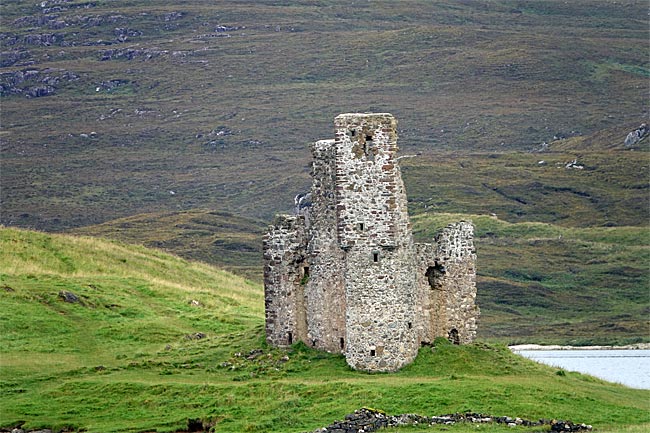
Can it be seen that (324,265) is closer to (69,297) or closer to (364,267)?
(364,267)

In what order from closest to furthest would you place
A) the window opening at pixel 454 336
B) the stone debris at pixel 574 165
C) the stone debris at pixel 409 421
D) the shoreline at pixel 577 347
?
1. the stone debris at pixel 409 421
2. the window opening at pixel 454 336
3. the shoreline at pixel 577 347
4. the stone debris at pixel 574 165

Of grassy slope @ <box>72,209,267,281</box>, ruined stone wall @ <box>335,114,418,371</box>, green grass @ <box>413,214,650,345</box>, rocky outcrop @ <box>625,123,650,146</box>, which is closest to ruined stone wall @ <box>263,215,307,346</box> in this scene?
ruined stone wall @ <box>335,114,418,371</box>

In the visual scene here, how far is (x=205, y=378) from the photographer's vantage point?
48.5 metres

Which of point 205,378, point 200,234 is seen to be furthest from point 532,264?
point 205,378

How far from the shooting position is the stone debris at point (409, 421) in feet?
137

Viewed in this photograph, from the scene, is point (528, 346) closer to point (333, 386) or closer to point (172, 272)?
point (172, 272)

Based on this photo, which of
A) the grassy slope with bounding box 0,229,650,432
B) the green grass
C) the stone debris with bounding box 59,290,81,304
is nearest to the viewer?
the grassy slope with bounding box 0,229,650,432

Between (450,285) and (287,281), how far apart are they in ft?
16.4

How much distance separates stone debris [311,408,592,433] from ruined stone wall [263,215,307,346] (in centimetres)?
822

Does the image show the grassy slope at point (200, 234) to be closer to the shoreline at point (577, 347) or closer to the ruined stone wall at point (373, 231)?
the shoreline at point (577, 347)

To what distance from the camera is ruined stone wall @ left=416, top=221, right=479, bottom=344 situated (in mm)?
49281

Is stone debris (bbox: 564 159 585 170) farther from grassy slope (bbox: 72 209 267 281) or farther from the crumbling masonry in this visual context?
the crumbling masonry

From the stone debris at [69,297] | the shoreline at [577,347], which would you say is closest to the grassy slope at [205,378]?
the stone debris at [69,297]

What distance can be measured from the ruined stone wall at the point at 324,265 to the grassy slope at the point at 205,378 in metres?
0.75
